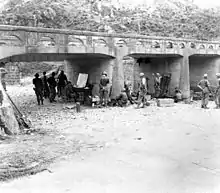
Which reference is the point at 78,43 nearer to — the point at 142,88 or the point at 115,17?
the point at 142,88

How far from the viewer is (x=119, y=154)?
260 inches

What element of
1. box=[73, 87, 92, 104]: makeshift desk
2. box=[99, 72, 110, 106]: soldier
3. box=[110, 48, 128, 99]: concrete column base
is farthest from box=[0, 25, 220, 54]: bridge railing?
box=[73, 87, 92, 104]: makeshift desk

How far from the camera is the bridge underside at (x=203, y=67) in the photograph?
19641 mm

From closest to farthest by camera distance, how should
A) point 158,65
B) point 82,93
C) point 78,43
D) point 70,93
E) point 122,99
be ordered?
point 78,43 < point 122,99 < point 82,93 < point 70,93 < point 158,65

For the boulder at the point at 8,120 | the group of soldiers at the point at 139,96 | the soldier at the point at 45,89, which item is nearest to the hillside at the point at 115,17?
the soldier at the point at 45,89

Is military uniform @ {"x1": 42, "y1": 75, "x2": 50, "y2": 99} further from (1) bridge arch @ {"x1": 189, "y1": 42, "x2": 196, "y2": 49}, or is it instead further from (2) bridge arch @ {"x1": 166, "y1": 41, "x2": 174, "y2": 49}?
(1) bridge arch @ {"x1": 189, "y1": 42, "x2": 196, "y2": 49}

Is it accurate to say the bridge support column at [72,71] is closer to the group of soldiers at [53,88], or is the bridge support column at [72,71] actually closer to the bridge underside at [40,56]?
the group of soldiers at [53,88]

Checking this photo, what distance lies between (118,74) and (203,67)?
28.4ft

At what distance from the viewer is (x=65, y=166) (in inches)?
229

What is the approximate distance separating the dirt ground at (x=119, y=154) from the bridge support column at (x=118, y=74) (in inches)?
132

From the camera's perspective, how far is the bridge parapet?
35.0ft

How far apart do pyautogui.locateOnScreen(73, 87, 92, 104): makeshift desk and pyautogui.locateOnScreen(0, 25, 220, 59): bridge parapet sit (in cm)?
240

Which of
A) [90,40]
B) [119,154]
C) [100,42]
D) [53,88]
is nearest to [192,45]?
[100,42]

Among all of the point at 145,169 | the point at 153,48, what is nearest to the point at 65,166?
the point at 145,169
